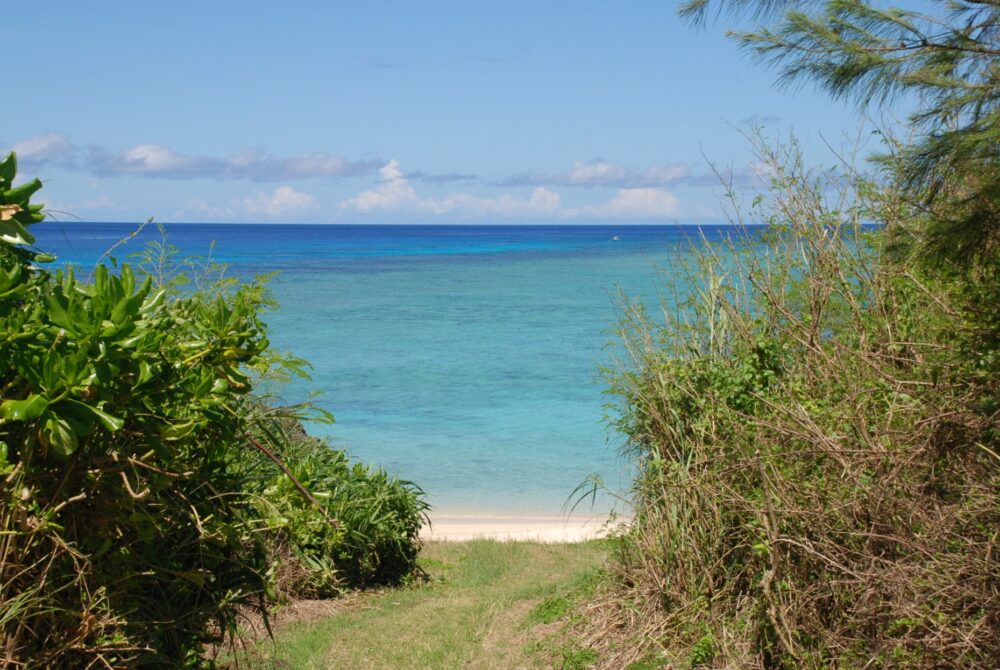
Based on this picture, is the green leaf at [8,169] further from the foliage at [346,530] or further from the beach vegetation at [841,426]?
the foliage at [346,530]

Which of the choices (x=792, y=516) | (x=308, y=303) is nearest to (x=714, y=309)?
(x=792, y=516)

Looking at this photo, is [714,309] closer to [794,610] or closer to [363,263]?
[794,610]

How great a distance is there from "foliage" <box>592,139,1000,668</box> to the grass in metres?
0.75

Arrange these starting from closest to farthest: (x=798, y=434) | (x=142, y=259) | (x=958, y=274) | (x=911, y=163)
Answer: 1. (x=911, y=163)
2. (x=798, y=434)
3. (x=958, y=274)
4. (x=142, y=259)

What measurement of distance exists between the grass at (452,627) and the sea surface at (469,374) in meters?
1.53

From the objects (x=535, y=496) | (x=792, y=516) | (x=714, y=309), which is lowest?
(x=535, y=496)

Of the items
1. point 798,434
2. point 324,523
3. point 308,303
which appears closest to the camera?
point 798,434

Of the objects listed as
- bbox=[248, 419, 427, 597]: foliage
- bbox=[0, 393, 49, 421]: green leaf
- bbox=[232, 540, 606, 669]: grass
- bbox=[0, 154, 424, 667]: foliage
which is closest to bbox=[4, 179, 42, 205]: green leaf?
bbox=[0, 154, 424, 667]: foliage

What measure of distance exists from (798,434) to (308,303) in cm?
4018

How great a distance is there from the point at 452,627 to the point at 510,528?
7.06 metres

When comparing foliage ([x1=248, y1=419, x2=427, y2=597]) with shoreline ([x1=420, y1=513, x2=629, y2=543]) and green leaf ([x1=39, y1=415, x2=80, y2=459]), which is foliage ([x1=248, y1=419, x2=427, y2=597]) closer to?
shoreline ([x1=420, y1=513, x2=629, y2=543])

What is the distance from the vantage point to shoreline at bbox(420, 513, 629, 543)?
13352 mm

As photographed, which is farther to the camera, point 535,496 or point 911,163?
point 535,496

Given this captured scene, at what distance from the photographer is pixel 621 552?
6793mm
